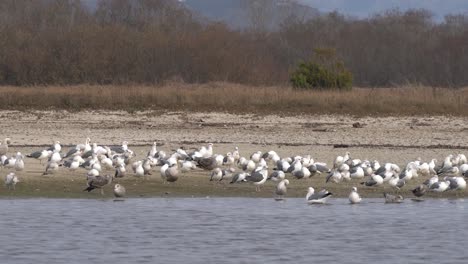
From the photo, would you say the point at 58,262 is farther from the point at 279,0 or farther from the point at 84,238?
the point at 279,0

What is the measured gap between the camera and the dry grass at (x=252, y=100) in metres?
28.8

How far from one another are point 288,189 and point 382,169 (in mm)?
1525

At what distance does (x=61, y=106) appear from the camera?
30.1m

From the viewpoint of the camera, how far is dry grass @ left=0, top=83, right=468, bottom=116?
94.5 feet

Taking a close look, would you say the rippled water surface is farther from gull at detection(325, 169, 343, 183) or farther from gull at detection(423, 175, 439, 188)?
gull at detection(325, 169, 343, 183)

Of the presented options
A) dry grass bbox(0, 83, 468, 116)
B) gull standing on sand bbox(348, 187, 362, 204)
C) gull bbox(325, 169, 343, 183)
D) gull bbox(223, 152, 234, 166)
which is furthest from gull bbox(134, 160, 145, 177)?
dry grass bbox(0, 83, 468, 116)

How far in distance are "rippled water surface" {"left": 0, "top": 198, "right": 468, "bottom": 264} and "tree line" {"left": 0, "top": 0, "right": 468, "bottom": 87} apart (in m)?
25.0

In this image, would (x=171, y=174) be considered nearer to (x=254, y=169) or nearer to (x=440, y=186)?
A: (x=254, y=169)

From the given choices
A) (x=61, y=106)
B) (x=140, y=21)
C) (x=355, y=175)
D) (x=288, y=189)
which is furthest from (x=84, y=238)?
(x=140, y=21)

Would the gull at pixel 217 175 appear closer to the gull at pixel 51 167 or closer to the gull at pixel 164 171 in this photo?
the gull at pixel 164 171

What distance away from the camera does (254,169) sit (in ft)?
59.0

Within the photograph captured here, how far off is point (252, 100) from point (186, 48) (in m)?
14.9

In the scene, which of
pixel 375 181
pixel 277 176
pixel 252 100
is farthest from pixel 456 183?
pixel 252 100

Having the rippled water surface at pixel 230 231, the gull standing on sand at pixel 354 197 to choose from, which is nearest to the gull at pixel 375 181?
the rippled water surface at pixel 230 231
